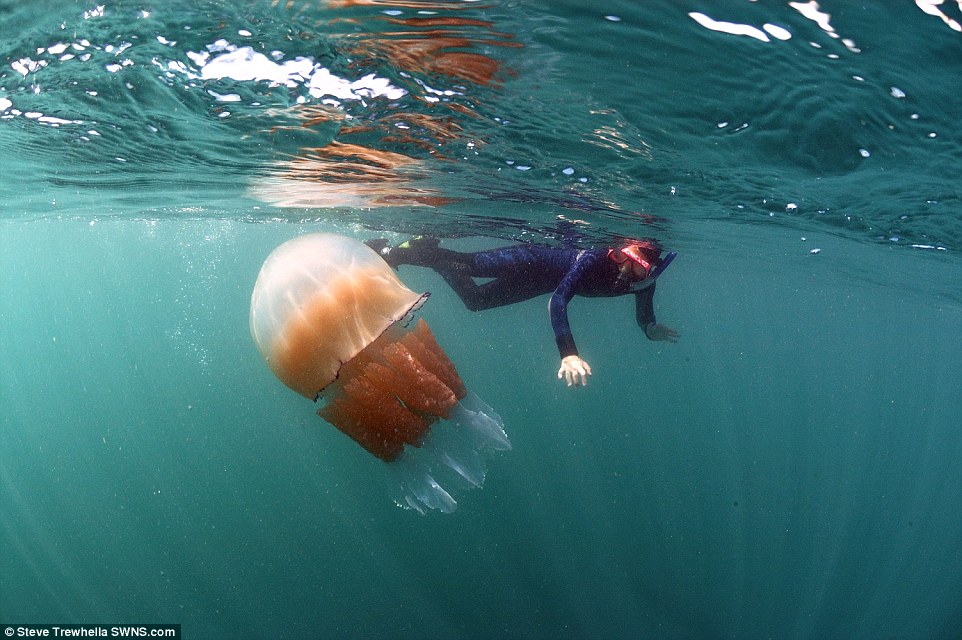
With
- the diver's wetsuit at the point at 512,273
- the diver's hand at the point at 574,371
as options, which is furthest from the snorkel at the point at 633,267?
the diver's hand at the point at 574,371

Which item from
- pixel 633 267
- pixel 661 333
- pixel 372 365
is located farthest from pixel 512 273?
pixel 372 365

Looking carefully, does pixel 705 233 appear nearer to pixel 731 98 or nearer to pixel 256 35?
pixel 731 98

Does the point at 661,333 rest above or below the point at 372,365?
below

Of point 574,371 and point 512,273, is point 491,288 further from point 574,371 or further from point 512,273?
point 574,371

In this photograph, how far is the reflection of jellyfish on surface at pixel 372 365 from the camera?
13.6 feet

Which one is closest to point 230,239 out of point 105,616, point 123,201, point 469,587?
point 123,201

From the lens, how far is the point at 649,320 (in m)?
8.73

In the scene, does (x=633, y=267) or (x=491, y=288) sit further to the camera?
(x=491, y=288)

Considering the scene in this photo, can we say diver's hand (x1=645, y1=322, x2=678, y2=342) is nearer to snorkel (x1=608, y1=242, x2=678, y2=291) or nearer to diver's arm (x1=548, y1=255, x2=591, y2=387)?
snorkel (x1=608, y1=242, x2=678, y2=291)

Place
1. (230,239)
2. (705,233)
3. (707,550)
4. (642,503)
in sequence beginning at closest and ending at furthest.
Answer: (705,233), (707,550), (642,503), (230,239)

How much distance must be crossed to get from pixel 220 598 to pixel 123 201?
42.1 ft

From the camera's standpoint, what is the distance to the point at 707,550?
17.6 m

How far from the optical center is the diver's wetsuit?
8445 mm

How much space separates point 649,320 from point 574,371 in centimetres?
348
